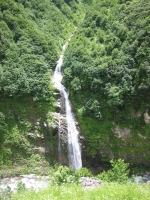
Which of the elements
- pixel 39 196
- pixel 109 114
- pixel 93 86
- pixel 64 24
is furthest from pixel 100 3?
pixel 39 196

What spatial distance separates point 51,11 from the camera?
51.6 meters

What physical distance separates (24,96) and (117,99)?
1227cm

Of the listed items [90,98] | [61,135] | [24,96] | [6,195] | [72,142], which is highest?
[24,96]

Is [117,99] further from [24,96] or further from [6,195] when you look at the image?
[6,195]

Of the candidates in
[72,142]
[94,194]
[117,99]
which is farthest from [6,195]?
[117,99]

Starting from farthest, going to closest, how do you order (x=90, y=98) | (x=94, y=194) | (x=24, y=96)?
1. (x=24, y=96)
2. (x=90, y=98)
3. (x=94, y=194)

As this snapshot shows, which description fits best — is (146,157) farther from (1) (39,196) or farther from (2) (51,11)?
(2) (51,11)

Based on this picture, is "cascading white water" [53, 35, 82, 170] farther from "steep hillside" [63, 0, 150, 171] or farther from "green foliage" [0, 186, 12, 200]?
"green foliage" [0, 186, 12, 200]

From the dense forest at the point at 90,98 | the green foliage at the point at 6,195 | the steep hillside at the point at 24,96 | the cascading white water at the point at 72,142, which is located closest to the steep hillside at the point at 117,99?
the dense forest at the point at 90,98

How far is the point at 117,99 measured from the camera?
29.6 metres

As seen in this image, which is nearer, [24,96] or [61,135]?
[61,135]

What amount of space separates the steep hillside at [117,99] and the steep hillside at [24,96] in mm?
4224

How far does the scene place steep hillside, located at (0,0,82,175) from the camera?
99.6 feet

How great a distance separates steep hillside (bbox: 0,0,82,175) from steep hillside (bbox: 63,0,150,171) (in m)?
4.22
